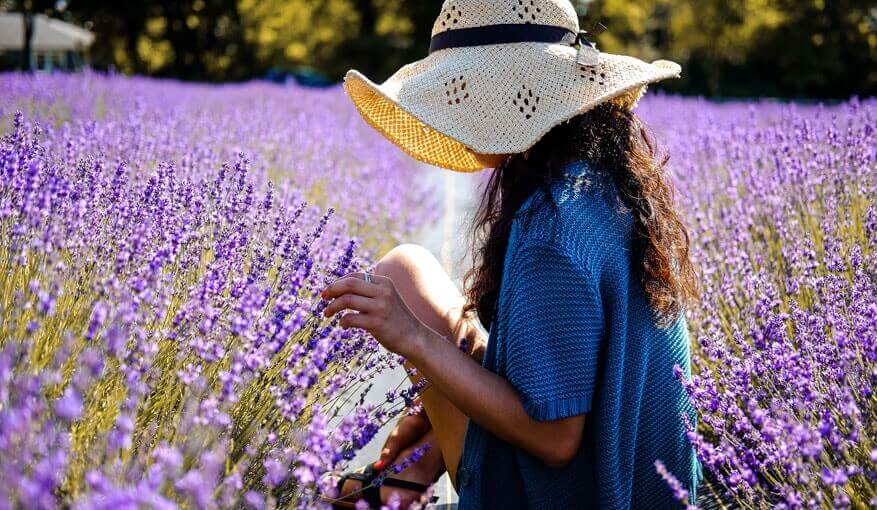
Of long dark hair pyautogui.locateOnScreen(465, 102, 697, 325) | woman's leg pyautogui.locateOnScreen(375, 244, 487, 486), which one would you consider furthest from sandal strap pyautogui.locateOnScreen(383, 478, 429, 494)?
long dark hair pyautogui.locateOnScreen(465, 102, 697, 325)

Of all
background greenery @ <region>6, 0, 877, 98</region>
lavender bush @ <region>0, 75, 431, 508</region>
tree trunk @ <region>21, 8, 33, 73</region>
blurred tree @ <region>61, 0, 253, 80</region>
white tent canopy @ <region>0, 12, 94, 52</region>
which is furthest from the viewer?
white tent canopy @ <region>0, 12, 94, 52</region>

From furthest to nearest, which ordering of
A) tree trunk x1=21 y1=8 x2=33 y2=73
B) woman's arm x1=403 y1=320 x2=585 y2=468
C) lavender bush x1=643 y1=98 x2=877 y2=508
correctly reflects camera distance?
1. tree trunk x1=21 y1=8 x2=33 y2=73
2. woman's arm x1=403 y1=320 x2=585 y2=468
3. lavender bush x1=643 y1=98 x2=877 y2=508

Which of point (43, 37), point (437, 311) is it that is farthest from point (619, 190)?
point (43, 37)

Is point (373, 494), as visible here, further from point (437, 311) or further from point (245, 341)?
point (245, 341)

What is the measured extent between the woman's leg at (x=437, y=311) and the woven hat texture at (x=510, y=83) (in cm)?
43

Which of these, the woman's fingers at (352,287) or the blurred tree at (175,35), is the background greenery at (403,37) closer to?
the blurred tree at (175,35)

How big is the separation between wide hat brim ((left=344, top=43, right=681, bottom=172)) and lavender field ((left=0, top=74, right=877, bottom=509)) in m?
0.35

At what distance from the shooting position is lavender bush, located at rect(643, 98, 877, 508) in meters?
1.48

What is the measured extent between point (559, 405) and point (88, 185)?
4.09 ft

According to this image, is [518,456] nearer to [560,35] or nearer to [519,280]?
[519,280]

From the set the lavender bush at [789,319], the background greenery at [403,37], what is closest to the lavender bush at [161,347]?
the lavender bush at [789,319]

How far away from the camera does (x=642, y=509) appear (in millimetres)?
1881

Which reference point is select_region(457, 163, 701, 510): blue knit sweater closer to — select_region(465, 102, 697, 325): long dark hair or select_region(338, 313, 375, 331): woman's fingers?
select_region(465, 102, 697, 325): long dark hair

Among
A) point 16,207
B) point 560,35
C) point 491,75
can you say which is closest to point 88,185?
point 16,207
